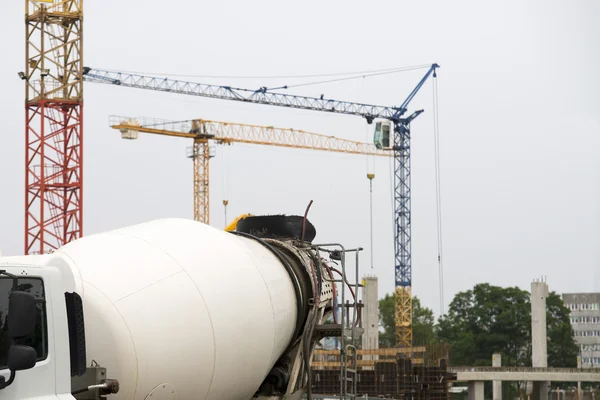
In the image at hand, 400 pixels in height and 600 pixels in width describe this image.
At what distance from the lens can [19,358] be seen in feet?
23.1

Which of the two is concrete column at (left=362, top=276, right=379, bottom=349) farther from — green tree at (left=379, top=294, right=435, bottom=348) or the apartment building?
the apartment building

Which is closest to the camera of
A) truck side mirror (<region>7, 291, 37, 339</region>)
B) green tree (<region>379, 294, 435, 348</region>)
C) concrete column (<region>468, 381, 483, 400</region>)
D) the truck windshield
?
truck side mirror (<region>7, 291, 37, 339</region>)

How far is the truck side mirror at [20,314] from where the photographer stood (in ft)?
22.7

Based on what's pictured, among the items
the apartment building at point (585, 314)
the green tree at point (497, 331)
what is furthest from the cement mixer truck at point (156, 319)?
the apartment building at point (585, 314)

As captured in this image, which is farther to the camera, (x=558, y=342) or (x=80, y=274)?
(x=558, y=342)

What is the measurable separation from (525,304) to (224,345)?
349 feet

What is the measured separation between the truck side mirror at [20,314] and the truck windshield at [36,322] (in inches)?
6.9

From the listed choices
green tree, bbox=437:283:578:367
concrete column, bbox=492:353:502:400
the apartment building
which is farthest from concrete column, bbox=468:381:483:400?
the apartment building

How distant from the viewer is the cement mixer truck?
24.8 ft

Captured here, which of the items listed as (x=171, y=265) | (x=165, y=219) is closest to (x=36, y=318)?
(x=171, y=265)

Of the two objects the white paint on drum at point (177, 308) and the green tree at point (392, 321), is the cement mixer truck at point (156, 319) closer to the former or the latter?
the white paint on drum at point (177, 308)

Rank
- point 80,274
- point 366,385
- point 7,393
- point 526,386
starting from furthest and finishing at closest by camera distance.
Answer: point 526,386, point 366,385, point 80,274, point 7,393

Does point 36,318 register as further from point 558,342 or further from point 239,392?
point 558,342

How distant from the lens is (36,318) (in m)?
7.58
